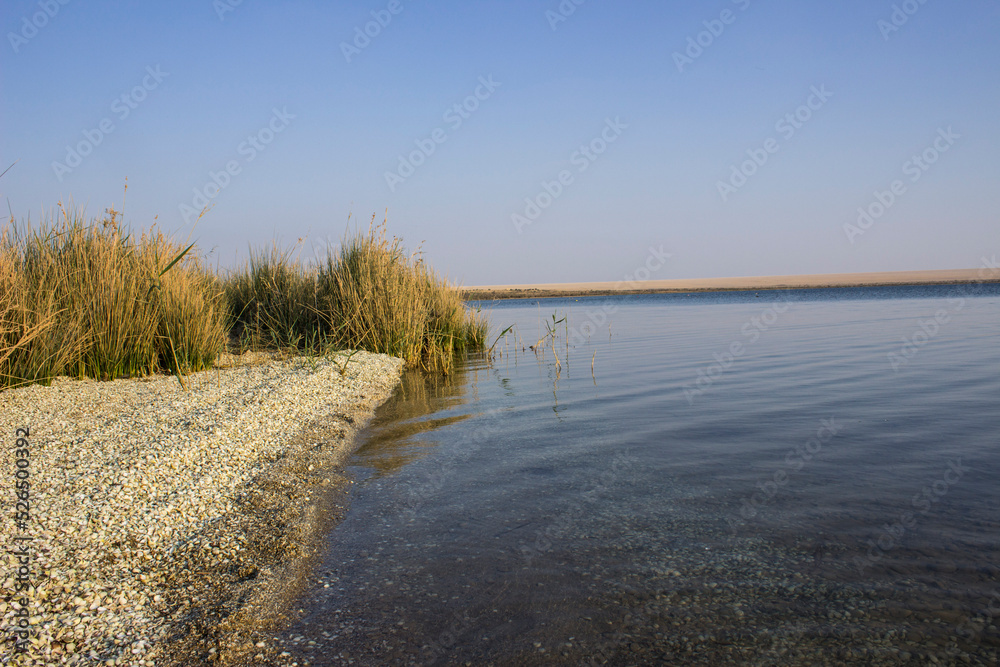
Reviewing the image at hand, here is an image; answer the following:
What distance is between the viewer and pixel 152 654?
2.21m

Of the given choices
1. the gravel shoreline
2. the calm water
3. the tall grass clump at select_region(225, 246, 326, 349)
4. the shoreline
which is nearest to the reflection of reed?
the calm water

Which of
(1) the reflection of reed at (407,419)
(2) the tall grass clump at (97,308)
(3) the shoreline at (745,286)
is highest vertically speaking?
(3) the shoreline at (745,286)

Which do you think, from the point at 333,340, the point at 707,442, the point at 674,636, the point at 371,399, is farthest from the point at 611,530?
the point at 333,340

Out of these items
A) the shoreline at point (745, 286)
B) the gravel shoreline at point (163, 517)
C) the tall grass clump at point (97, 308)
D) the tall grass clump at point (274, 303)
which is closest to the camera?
the gravel shoreline at point (163, 517)

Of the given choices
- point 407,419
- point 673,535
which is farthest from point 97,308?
point 673,535

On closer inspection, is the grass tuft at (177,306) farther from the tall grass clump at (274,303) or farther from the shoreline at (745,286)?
the shoreline at (745,286)

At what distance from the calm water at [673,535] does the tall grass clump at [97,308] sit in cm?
308

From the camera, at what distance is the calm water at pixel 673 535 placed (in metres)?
2.34

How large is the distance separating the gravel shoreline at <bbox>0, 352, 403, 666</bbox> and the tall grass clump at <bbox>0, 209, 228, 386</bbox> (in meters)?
0.44

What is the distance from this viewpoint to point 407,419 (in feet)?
21.7

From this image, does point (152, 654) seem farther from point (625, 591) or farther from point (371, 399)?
point (371, 399)

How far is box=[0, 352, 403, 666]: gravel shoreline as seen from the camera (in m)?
2.33

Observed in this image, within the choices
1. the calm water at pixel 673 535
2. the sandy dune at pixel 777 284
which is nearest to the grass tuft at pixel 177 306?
the calm water at pixel 673 535

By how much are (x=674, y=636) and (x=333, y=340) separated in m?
8.86
